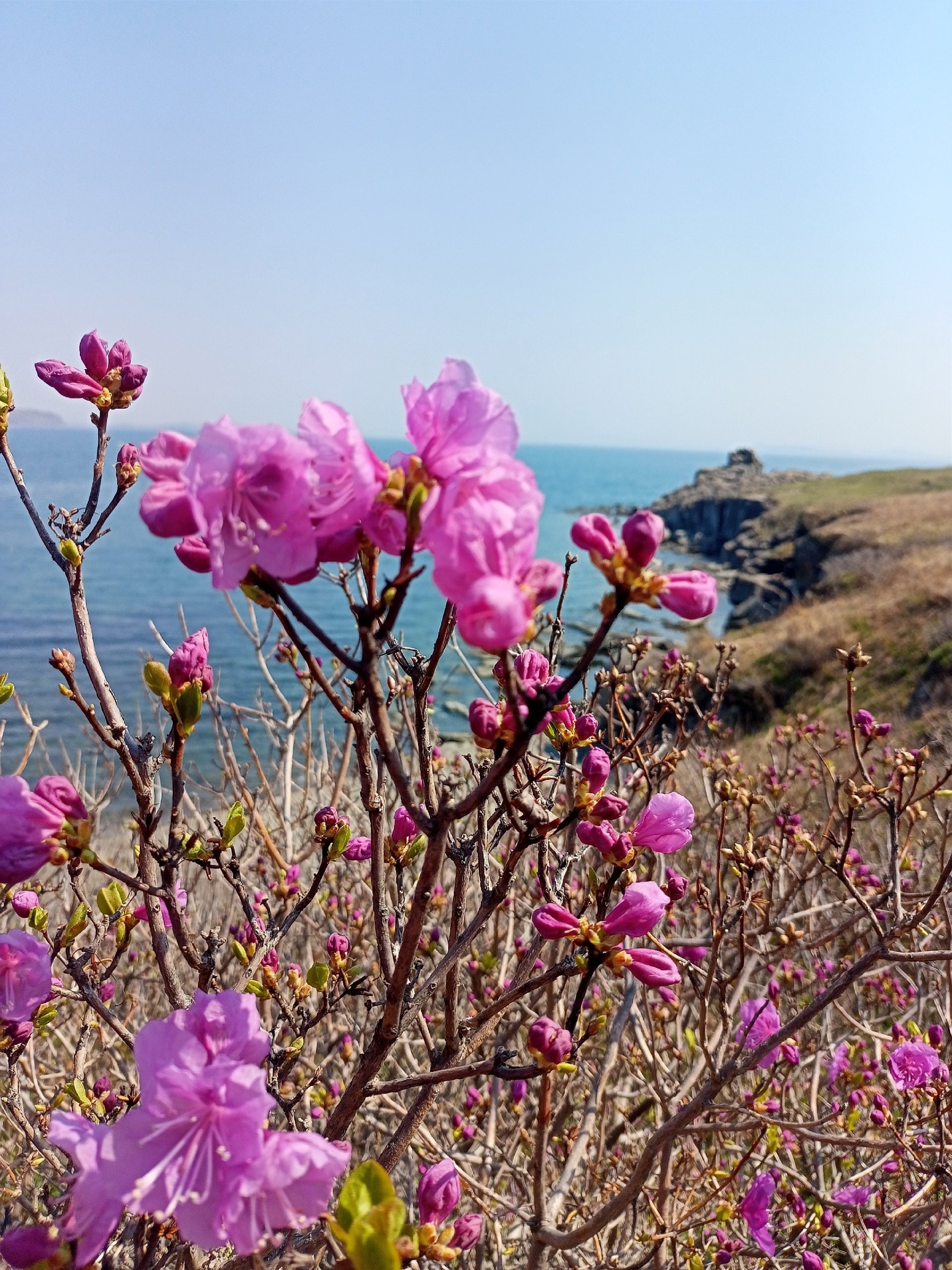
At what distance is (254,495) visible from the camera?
1.01 meters

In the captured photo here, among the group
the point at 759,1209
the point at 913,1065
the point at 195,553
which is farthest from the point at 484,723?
the point at 759,1209

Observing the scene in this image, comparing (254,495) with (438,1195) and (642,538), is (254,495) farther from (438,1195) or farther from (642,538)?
(438,1195)

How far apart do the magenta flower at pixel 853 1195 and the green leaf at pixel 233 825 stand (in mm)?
2786

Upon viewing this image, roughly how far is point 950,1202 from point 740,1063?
1055 mm

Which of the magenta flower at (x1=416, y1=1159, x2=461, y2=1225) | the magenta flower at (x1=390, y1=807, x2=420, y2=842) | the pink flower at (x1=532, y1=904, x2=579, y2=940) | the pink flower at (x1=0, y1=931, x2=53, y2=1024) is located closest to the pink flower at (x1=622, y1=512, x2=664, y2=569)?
the pink flower at (x1=532, y1=904, x2=579, y2=940)

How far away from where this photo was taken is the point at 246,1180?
0.96m

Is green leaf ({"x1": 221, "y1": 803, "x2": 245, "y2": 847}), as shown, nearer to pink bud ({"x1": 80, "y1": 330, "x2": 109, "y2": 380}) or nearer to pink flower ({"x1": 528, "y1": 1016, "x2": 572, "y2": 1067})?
pink flower ({"x1": 528, "y1": 1016, "x2": 572, "y2": 1067})

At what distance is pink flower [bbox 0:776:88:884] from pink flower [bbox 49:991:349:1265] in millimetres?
322

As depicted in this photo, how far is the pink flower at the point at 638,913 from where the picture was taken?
4.64 feet

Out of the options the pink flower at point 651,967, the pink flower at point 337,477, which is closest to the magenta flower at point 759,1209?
the pink flower at point 651,967

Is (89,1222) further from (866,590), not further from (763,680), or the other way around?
(866,590)

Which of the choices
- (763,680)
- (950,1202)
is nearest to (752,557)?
(763,680)

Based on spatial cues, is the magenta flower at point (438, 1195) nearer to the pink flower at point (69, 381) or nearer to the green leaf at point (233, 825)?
the green leaf at point (233, 825)

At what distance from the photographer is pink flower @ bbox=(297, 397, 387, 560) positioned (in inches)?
39.9
